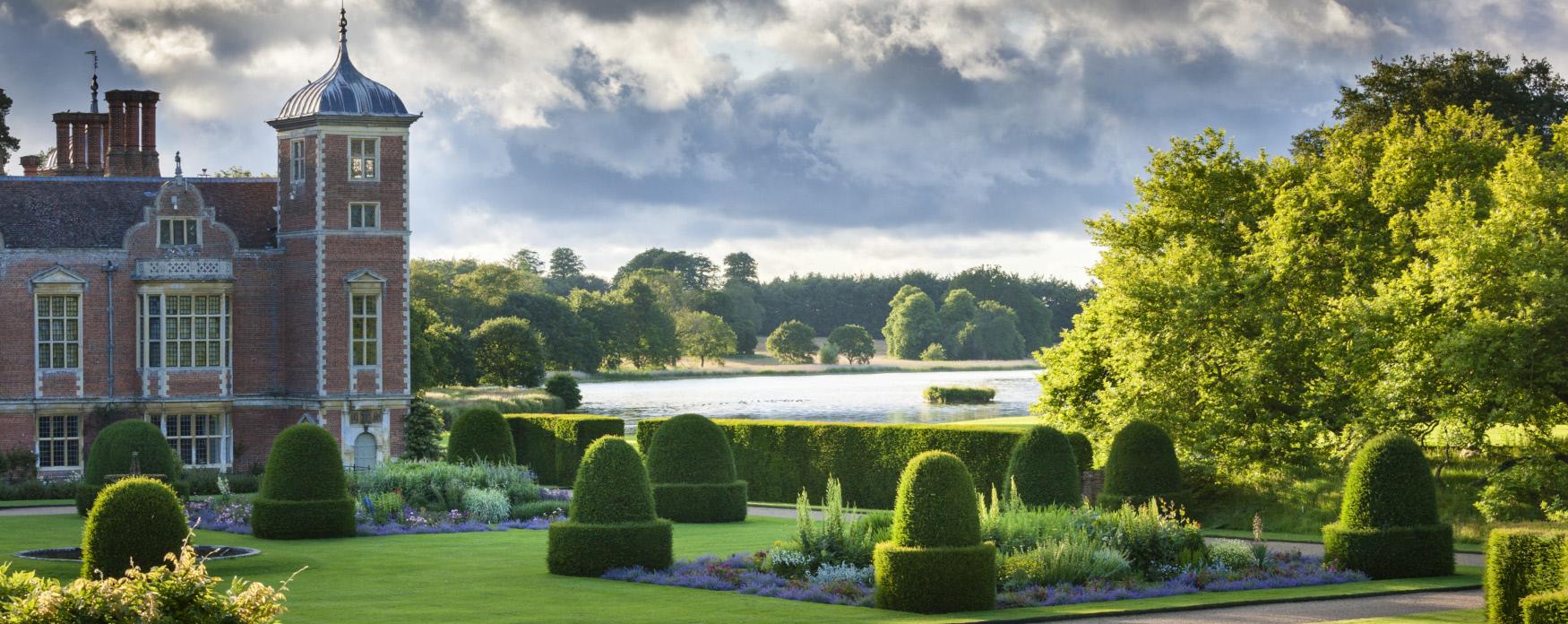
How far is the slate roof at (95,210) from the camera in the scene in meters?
38.2

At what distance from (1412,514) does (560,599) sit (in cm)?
1051

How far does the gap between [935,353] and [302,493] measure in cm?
10123

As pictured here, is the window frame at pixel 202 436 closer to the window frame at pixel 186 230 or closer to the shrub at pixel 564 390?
the window frame at pixel 186 230

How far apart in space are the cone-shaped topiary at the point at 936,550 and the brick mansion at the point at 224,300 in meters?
24.4

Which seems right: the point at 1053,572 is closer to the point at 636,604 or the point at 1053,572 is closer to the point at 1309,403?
the point at 636,604

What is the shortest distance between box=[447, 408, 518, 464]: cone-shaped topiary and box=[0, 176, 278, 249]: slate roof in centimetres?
910

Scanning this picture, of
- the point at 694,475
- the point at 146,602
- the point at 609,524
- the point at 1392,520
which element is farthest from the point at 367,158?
the point at 146,602

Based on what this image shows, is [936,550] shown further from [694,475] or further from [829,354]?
[829,354]

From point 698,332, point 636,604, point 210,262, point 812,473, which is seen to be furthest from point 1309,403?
point 698,332

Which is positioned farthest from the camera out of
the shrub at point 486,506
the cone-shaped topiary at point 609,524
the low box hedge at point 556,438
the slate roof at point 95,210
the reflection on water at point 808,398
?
the reflection on water at point 808,398

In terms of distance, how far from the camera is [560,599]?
710 inches

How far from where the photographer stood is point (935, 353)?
12481 cm

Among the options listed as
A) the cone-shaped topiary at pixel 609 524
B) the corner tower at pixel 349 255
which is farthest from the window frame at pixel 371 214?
the cone-shaped topiary at pixel 609 524

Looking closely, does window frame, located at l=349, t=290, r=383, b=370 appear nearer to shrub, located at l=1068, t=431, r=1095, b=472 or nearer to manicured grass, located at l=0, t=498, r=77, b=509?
manicured grass, located at l=0, t=498, r=77, b=509
